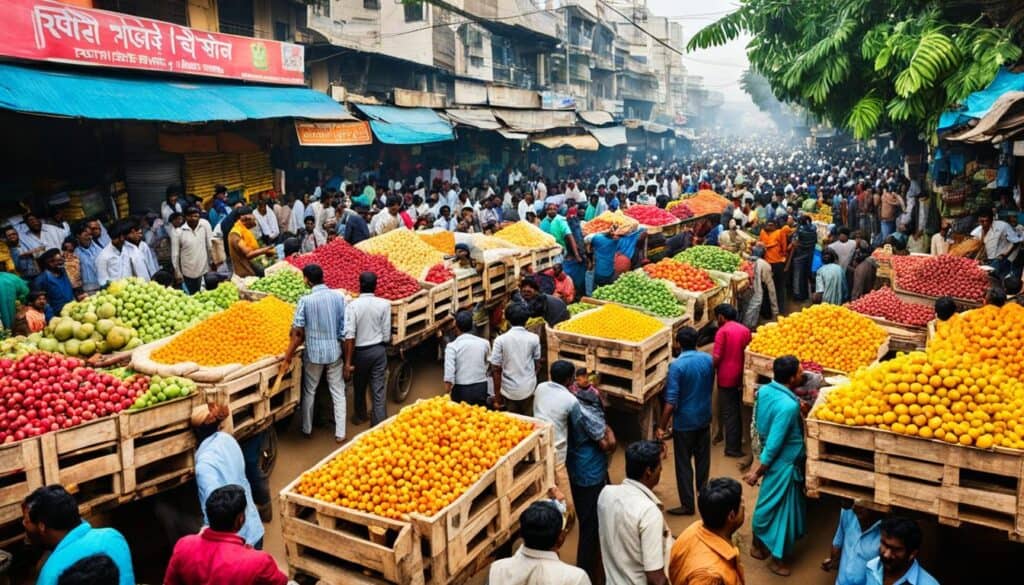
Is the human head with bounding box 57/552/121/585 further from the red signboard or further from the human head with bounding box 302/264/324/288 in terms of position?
the red signboard

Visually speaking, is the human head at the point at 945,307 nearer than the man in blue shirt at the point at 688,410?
No

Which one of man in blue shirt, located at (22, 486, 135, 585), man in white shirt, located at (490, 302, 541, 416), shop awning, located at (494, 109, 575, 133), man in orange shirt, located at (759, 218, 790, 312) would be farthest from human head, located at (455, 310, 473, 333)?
shop awning, located at (494, 109, 575, 133)

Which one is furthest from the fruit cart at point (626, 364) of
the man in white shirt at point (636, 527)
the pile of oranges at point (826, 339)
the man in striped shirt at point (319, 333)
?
the man in white shirt at point (636, 527)

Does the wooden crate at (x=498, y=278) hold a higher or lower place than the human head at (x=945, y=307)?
lower

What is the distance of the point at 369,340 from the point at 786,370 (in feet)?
13.5

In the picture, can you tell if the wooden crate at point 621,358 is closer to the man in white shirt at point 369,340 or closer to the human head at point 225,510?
the man in white shirt at point 369,340

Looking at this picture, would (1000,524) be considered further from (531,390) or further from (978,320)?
(531,390)

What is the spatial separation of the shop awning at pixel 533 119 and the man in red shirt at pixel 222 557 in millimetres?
23260

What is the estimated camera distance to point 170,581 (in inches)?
139

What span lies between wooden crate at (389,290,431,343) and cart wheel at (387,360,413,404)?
418 mm

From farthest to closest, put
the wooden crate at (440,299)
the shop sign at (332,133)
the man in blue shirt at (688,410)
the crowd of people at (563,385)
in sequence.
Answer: the shop sign at (332,133) → the wooden crate at (440,299) → the man in blue shirt at (688,410) → the crowd of people at (563,385)

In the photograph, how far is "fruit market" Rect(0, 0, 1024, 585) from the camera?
4242 mm

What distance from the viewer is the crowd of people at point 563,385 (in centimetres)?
350

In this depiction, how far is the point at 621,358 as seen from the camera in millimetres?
7211
